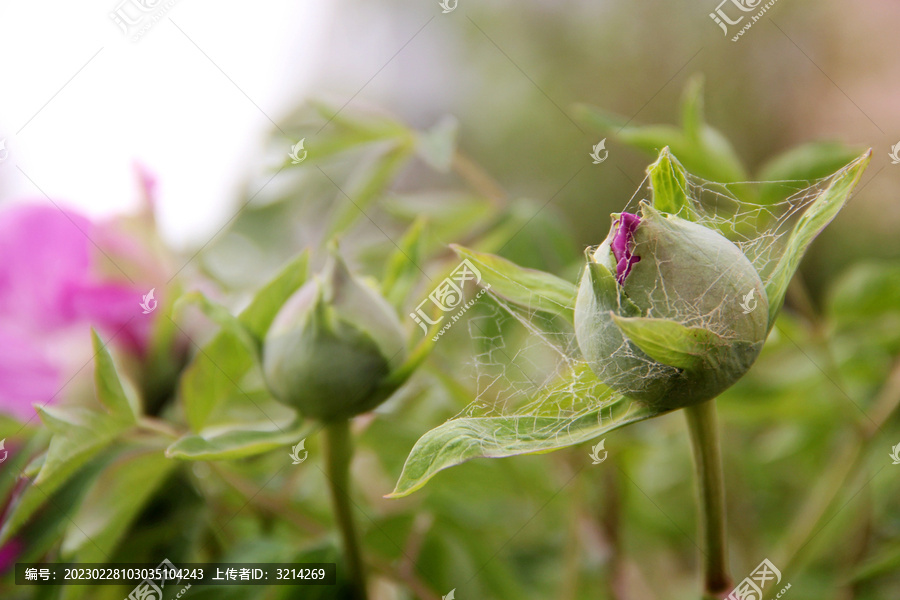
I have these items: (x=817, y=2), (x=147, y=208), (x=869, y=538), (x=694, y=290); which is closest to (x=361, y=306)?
(x=694, y=290)

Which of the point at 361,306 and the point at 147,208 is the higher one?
the point at 147,208

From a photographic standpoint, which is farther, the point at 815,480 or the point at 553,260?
the point at 815,480

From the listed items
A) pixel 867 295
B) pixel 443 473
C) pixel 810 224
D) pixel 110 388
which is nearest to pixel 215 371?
pixel 110 388

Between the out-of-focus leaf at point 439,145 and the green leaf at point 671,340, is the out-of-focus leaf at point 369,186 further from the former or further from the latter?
the green leaf at point 671,340

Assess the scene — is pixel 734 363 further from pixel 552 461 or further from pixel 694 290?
pixel 552 461

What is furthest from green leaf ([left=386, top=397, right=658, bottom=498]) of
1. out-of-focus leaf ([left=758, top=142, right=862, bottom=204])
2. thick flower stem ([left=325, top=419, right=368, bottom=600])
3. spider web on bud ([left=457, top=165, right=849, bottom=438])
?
out-of-focus leaf ([left=758, top=142, right=862, bottom=204])

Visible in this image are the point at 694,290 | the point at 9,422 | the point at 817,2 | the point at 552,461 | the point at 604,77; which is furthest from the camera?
the point at 604,77

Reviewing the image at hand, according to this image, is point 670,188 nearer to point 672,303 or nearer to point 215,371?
point 672,303

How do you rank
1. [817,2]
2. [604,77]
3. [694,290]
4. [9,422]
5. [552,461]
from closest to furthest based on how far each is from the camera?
1. [694,290]
2. [9,422]
3. [552,461]
4. [817,2]
5. [604,77]

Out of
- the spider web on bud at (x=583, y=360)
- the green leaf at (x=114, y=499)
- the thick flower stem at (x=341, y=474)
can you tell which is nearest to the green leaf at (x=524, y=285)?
the spider web on bud at (x=583, y=360)
